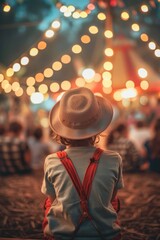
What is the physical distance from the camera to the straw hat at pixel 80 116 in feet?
9.61

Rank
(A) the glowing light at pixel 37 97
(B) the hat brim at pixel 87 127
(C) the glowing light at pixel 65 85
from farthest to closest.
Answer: (C) the glowing light at pixel 65 85
(A) the glowing light at pixel 37 97
(B) the hat brim at pixel 87 127

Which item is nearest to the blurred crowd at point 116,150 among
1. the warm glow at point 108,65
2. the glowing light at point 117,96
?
the warm glow at point 108,65

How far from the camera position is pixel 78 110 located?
116 inches

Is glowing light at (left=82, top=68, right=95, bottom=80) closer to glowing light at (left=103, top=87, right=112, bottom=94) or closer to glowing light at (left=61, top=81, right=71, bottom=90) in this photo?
glowing light at (left=61, top=81, right=71, bottom=90)

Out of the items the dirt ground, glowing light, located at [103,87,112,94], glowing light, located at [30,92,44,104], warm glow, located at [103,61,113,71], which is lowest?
the dirt ground

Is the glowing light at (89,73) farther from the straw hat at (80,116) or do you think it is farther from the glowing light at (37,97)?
the straw hat at (80,116)

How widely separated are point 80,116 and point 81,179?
46 cm

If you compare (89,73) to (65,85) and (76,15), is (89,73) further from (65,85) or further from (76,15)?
(76,15)

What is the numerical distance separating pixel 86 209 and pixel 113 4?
5452mm

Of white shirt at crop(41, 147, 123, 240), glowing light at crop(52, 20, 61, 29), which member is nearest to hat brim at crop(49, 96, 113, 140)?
white shirt at crop(41, 147, 123, 240)

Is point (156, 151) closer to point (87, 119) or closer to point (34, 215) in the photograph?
point (34, 215)

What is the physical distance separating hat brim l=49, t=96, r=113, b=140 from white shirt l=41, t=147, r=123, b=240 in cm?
10

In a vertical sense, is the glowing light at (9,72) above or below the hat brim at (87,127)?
above

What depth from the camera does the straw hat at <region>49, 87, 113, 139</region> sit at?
2928 mm
